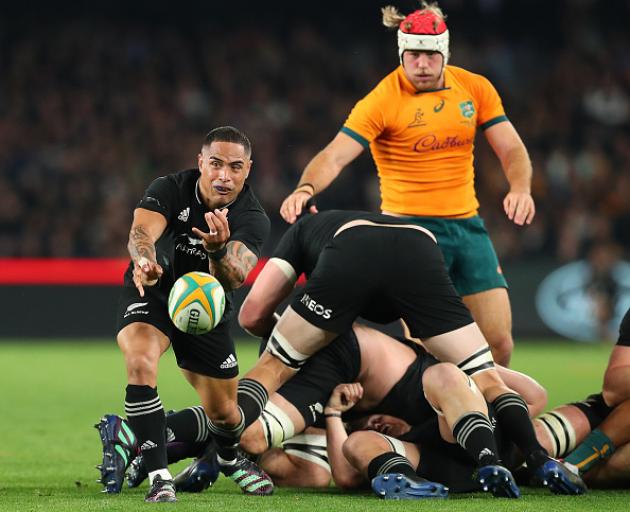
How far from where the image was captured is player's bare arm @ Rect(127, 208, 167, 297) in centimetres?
490

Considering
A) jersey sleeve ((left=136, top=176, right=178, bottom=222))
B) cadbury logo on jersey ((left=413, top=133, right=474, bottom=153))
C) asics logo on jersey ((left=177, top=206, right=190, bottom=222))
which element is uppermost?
cadbury logo on jersey ((left=413, top=133, right=474, bottom=153))

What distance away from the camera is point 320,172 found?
6.73 m

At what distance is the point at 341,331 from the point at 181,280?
2.99ft

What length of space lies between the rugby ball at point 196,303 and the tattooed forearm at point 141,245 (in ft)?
0.68

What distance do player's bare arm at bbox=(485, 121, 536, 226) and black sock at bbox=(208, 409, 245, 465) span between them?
204 cm

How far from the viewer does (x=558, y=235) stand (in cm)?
1555

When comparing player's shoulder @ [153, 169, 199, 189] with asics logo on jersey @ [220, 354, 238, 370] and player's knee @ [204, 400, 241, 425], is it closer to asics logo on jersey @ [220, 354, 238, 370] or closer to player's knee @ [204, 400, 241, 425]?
asics logo on jersey @ [220, 354, 238, 370]

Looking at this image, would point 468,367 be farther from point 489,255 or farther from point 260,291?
point 489,255

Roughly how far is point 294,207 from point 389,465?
168cm

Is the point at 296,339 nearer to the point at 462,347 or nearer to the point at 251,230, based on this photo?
the point at 251,230

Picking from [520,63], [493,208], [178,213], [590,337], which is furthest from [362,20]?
[178,213]

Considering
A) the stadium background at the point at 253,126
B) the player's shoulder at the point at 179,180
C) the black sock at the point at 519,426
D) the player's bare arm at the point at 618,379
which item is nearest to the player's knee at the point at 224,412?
the player's shoulder at the point at 179,180

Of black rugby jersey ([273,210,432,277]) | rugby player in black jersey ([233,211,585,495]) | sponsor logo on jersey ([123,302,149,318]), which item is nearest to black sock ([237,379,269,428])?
rugby player in black jersey ([233,211,585,495])

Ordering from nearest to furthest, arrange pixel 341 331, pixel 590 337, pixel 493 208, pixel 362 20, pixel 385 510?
pixel 385 510, pixel 341 331, pixel 590 337, pixel 493 208, pixel 362 20
